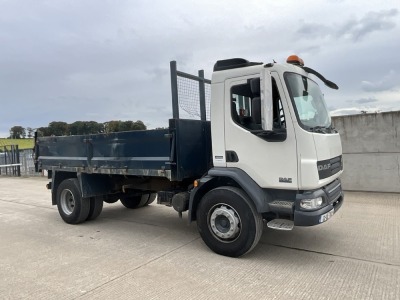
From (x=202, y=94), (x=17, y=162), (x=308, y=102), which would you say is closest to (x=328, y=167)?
(x=308, y=102)

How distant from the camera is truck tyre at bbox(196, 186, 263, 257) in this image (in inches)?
177

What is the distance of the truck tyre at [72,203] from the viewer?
Result: 673 cm

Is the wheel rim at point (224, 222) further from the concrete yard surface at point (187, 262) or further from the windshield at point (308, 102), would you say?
the windshield at point (308, 102)

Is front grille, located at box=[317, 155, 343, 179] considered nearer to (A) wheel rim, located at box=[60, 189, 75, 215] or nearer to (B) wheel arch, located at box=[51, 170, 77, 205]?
(A) wheel rim, located at box=[60, 189, 75, 215]

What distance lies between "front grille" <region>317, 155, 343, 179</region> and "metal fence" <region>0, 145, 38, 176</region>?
18.4 meters

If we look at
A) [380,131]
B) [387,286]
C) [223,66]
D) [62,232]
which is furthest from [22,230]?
[380,131]

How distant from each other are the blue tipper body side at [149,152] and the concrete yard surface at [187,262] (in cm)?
116

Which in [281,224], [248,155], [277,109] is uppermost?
[277,109]

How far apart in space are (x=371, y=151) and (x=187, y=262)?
653cm

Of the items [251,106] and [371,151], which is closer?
[251,106]

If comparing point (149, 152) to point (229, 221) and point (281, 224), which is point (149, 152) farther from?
point (281, 224)

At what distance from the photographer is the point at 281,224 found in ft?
14.6

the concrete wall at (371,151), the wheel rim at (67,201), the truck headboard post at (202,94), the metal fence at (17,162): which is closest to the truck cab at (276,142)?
the truck headboard post at (202,94)

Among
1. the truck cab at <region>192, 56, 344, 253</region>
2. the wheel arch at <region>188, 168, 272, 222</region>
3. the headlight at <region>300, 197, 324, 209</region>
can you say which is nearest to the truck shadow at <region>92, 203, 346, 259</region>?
the truck cab at <region>192, 56, 344, 253</region>
